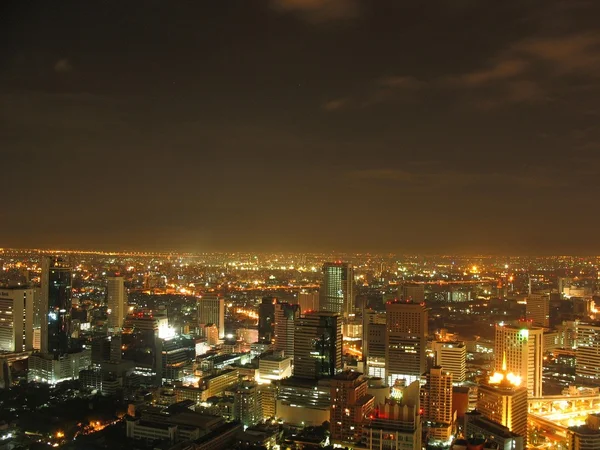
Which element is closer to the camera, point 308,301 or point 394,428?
point 394,428

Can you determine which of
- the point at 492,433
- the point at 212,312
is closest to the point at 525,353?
the point at 492,433

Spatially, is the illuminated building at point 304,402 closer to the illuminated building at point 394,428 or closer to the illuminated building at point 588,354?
the illuminated building at point 394,428

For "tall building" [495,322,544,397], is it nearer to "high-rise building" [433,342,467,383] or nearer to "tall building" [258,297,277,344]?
"high-rise building" [433,342,467,383]

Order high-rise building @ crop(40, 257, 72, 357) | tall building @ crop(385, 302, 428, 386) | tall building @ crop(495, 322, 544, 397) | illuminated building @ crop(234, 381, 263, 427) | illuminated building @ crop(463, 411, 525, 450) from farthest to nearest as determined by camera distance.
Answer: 1. high-rise building @ crop(40, 257, 72, 357)
2. tall building @ crop(385, 302, 428, 386)
3. tall building @ crop(495, 322, 544, 397)
4. illuminated building @ crop(234, 381, 263, 427)
5. illuminated building @ crop(463, 411, 525, 450)

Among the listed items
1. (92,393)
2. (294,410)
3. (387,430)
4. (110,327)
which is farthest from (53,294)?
(387,430)

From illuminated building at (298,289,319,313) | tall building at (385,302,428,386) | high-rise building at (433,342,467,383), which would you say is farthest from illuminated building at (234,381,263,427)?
illuminated building at (298,289,319,313)

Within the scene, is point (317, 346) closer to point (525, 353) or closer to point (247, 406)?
point (247, 406)

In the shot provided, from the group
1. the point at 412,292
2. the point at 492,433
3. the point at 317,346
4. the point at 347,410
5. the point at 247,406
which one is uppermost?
the point at 412,292
